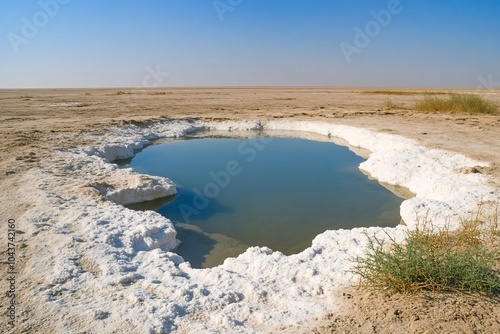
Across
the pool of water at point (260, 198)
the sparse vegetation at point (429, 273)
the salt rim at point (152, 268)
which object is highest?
the sparse vegetation at point (429, 273)

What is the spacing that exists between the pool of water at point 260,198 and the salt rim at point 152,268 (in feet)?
2.31

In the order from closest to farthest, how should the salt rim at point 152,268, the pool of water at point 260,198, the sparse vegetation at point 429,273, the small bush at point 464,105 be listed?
the salt rim at point 152,268, the sparse vegetation at point 429,273, the pool of water at point 260,198, the small bush at point 464,105

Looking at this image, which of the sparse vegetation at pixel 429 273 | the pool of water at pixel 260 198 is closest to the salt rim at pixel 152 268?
the sparse vegetation at pixel 429 273

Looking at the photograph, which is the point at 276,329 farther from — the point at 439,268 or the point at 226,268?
the point at 439,268

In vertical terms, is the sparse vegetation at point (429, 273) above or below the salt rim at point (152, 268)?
above

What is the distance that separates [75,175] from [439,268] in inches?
270

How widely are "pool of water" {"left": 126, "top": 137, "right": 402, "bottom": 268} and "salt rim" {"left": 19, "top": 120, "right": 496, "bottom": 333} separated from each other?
704 mm

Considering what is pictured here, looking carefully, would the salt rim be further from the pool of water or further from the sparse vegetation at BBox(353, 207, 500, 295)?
the pool of water

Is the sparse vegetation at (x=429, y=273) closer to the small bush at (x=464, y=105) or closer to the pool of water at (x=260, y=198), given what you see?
the pool of water at (x=260, y=198)

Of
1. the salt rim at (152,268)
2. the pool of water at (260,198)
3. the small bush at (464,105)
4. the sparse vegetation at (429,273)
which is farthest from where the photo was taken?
the small bush at (464,105)

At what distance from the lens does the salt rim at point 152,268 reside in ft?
10.7

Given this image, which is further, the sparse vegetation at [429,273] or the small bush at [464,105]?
the small bush at [464,105]

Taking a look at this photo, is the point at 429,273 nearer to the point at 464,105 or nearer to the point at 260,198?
the point at 260,198

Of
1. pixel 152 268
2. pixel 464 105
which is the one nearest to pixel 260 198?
pixel 152 268
